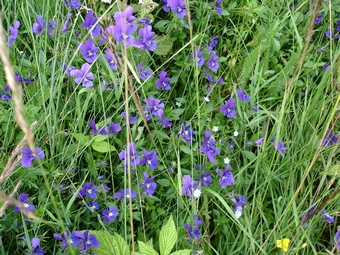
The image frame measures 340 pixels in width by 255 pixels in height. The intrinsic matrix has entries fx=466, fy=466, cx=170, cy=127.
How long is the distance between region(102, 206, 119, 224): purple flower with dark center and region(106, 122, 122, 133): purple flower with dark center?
0.37 m

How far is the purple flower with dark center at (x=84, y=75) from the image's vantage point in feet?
6.79

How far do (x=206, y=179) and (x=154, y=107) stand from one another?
1.40 ft

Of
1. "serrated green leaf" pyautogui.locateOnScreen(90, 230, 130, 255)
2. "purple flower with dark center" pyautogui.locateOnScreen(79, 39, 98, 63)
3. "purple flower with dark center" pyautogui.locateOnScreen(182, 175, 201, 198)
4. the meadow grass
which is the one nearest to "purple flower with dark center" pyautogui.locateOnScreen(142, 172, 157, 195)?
the meadow grass

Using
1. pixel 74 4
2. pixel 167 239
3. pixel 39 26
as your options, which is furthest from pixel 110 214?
pixel 74 4

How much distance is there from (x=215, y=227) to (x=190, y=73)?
808mm

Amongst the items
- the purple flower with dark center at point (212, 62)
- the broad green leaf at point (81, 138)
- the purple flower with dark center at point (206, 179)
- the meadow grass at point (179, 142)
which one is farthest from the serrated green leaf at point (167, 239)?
the purple flower with dark center at point (212, 62)

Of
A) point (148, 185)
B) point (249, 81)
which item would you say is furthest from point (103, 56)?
point (249, 81)

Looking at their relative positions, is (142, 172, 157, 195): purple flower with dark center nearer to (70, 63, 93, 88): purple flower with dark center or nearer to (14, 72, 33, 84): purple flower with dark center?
(70, 63, 93, 88): purple flower with dark center

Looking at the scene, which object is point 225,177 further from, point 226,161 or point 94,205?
point 94,205

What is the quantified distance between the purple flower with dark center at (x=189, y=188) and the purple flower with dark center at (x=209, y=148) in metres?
0.18

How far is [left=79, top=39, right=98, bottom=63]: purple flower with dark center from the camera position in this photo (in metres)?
2.13

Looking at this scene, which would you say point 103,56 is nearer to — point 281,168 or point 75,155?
point 75,155

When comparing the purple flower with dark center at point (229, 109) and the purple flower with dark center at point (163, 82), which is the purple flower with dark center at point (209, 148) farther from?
the purple flower with dark center at point (163, 82)

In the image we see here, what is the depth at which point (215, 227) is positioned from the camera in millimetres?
2078
